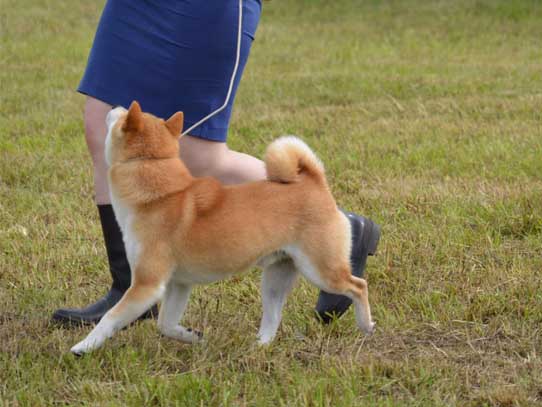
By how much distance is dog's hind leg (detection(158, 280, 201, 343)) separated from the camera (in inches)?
137

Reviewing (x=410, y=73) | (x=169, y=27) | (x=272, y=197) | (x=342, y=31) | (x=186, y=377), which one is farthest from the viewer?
(x=342, y=31)

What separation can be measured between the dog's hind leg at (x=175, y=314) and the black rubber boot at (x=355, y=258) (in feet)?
1.86

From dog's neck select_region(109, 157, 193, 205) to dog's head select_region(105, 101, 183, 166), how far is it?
25 millimetres

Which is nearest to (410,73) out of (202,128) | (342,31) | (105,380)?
(342,31)

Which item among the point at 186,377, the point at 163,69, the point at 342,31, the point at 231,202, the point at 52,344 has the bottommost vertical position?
the point at 342,31

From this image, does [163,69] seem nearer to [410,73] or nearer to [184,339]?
[184,339]

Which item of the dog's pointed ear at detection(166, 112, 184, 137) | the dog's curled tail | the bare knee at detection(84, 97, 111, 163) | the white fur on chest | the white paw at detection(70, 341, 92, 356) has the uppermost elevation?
the dog's pointed ear at detection(166, 112, 184, 137)

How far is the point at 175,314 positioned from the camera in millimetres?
3490

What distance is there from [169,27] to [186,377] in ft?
4.32

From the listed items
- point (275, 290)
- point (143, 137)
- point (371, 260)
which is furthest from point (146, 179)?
point (371, 260)

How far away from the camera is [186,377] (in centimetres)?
312

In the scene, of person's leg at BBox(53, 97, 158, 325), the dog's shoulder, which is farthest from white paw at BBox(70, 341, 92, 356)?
the dog's shoulder

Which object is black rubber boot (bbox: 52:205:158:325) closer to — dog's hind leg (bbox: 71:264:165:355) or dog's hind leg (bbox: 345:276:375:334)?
dog's hind leg (bbox: 71:264:165:355)

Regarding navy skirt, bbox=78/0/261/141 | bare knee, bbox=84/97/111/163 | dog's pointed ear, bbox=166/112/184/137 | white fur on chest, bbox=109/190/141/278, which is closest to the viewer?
white fur on chest, bbox=109/190/141/278
